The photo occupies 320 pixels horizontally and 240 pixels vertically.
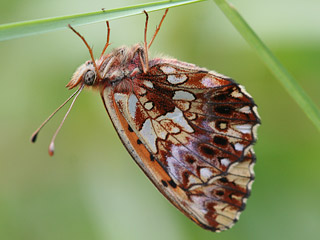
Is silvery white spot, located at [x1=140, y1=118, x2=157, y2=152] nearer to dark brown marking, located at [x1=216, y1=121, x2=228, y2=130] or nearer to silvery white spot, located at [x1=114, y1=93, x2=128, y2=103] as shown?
silvery white spot, located at [x1=114, y1=93, x2=128, y2=103]

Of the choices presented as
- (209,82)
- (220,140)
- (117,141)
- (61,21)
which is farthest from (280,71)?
(117,141)

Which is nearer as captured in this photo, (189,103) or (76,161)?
(189,103)

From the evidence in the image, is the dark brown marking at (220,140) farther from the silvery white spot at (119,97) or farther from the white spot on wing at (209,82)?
the silvery white spot at (119,97)

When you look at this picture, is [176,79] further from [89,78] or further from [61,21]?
[61,21]

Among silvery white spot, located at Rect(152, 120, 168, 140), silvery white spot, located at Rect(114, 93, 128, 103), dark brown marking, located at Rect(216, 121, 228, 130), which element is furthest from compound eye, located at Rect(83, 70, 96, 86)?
dark brown marking, located at Rect(216, 121, 228, 130)

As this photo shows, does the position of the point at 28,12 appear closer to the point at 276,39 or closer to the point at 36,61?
the point at 36,61

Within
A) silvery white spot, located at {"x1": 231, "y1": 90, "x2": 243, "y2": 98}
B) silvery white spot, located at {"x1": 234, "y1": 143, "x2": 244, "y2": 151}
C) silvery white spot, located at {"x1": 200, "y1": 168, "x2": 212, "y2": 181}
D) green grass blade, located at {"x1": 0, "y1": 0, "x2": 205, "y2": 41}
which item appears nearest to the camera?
green grass blade, located at {"x1": 0, "y1": 0, "x2": 205, "y2": 41}

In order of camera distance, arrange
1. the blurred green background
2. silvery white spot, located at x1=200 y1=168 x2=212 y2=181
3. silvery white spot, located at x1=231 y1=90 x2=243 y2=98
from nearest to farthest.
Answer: silvery white spot, located at x1=231 y1=90 x2=243 y2=98, silvery white spot, located at x1=200 y1=168 x2=212 y2=181, the blurred green background

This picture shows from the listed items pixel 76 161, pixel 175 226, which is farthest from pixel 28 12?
pixel 175 226
